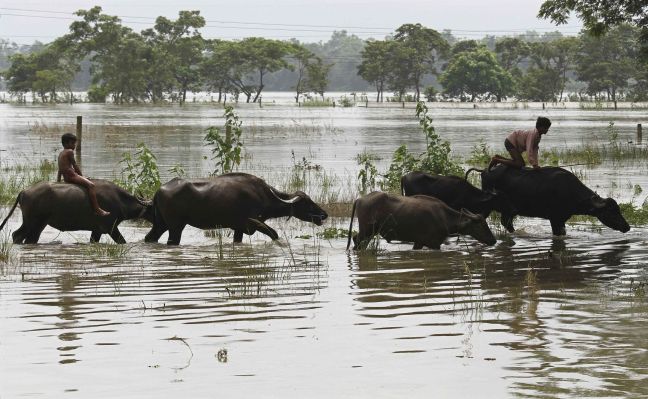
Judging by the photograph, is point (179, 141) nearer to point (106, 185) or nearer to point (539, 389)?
point (106, 185)

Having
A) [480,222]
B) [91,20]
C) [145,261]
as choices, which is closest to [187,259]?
[145,261]

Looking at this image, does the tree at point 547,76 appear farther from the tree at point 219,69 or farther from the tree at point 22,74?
the tree at point 22,74

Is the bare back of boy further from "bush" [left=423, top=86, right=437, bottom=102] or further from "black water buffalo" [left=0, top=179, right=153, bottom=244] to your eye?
"bush" [left=423, top=86, right=437, bottom=102]

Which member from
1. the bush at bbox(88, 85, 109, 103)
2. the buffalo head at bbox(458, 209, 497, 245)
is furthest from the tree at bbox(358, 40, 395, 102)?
the buffalo head at bbox(458, 209, 497, 245)

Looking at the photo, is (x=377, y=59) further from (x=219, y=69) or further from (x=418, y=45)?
(x=219, y=69)

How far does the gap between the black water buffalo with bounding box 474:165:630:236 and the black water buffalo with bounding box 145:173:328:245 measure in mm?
2965

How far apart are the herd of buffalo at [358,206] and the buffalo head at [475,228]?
1 centimetres

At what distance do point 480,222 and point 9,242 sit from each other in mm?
5408

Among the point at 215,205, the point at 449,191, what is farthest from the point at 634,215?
the point at 215,205

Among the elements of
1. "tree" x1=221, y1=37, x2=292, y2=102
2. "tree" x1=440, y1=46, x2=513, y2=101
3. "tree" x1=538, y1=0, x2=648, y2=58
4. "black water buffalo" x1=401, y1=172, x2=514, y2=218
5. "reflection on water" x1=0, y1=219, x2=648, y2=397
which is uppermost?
"tree" x1=221, y1=37, x2=292, y2=102

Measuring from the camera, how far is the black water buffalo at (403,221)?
12.4 metres

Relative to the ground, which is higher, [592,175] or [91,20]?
[91,20]

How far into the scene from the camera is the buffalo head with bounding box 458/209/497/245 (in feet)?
41.5

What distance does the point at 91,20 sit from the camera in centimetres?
10800
